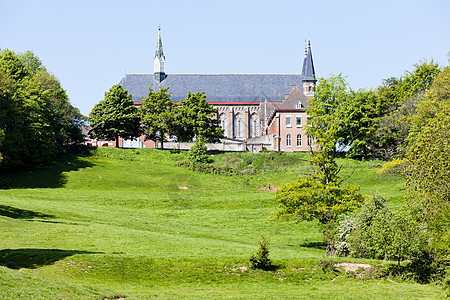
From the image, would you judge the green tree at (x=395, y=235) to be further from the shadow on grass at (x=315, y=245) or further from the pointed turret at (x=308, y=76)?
the pointed turret at (x=308, y=76)

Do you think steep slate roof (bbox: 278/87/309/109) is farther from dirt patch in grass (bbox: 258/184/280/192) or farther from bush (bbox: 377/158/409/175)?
bush (bbox: 377/158/409/175)

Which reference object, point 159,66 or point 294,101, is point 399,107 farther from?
point 159,66

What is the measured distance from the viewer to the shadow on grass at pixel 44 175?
66400 mm

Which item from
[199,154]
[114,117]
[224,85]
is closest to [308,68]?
[224,85]

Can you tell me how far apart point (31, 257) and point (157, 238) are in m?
11.0

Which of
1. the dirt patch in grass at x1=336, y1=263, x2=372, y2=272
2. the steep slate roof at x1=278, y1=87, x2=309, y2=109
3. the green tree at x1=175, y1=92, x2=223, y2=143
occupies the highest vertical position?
the steep slate roof at x1=278, y1=87, x2=309, y2=109

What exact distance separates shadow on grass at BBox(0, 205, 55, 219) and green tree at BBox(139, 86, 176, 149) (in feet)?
146

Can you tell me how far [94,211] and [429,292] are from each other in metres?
32.9

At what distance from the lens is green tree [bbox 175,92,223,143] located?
9214 cm

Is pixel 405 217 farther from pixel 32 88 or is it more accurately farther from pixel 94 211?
pixel 32 88

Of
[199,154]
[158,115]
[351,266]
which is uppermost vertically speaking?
[158,115]

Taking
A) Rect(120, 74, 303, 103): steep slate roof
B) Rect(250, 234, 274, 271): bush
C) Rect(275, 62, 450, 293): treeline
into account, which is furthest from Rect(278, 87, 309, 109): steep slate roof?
Rect(250, 234, 274, 271): bush

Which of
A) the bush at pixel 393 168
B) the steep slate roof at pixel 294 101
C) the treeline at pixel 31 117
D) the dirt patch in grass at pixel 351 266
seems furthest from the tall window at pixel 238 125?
the dirt patch in grass at pixel 351 266

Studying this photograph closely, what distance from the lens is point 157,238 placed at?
40.8 meters
